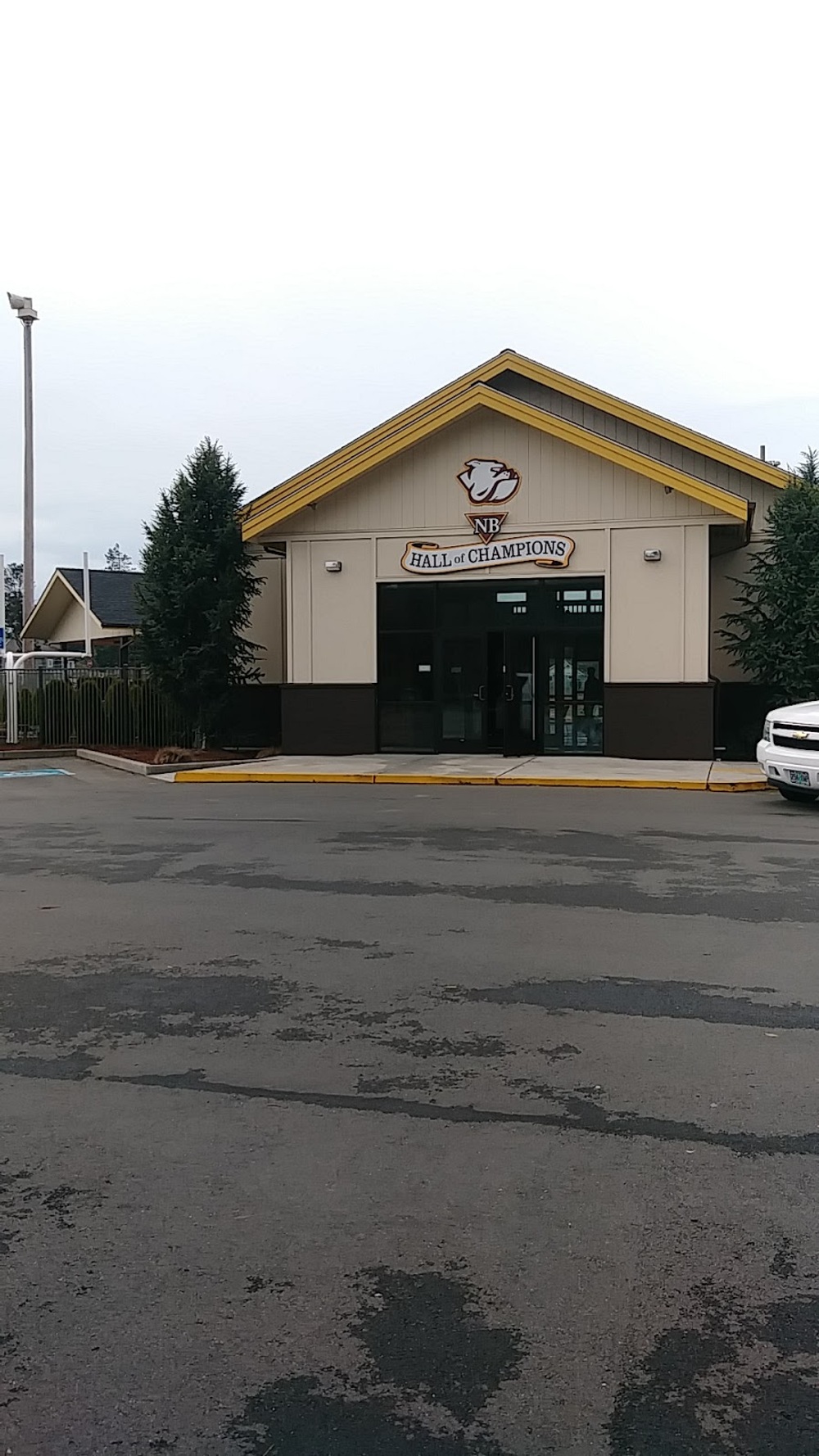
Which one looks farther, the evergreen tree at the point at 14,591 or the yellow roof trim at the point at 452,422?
the evergreen tree at the point at 14,591

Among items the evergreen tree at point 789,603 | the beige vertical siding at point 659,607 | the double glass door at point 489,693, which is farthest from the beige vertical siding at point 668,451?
the double glass door at point 489,693

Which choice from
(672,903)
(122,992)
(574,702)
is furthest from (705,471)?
(122,992)

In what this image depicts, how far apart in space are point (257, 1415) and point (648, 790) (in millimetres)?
14109

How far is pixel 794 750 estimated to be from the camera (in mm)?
13844

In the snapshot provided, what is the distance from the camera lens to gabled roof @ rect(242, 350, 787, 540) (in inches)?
754

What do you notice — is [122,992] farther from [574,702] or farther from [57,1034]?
[574,702]

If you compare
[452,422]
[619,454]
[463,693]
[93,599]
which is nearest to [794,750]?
[619,454]

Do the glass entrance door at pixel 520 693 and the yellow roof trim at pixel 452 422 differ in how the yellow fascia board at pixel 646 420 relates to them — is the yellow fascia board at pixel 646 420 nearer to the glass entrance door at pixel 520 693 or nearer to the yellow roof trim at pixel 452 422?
the yellow roof trim at pixel 452 422

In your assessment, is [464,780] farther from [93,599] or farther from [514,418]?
[93,599]

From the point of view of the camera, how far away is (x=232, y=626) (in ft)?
73.5

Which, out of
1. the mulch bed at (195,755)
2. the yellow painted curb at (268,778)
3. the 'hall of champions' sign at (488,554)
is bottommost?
the yellow painted curb at (268,778)

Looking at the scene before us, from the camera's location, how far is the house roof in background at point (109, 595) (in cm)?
3884

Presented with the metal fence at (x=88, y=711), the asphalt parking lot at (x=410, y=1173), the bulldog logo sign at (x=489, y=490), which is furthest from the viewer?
the metal fence at (x=88, y=711)

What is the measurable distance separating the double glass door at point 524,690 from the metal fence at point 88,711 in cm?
590
